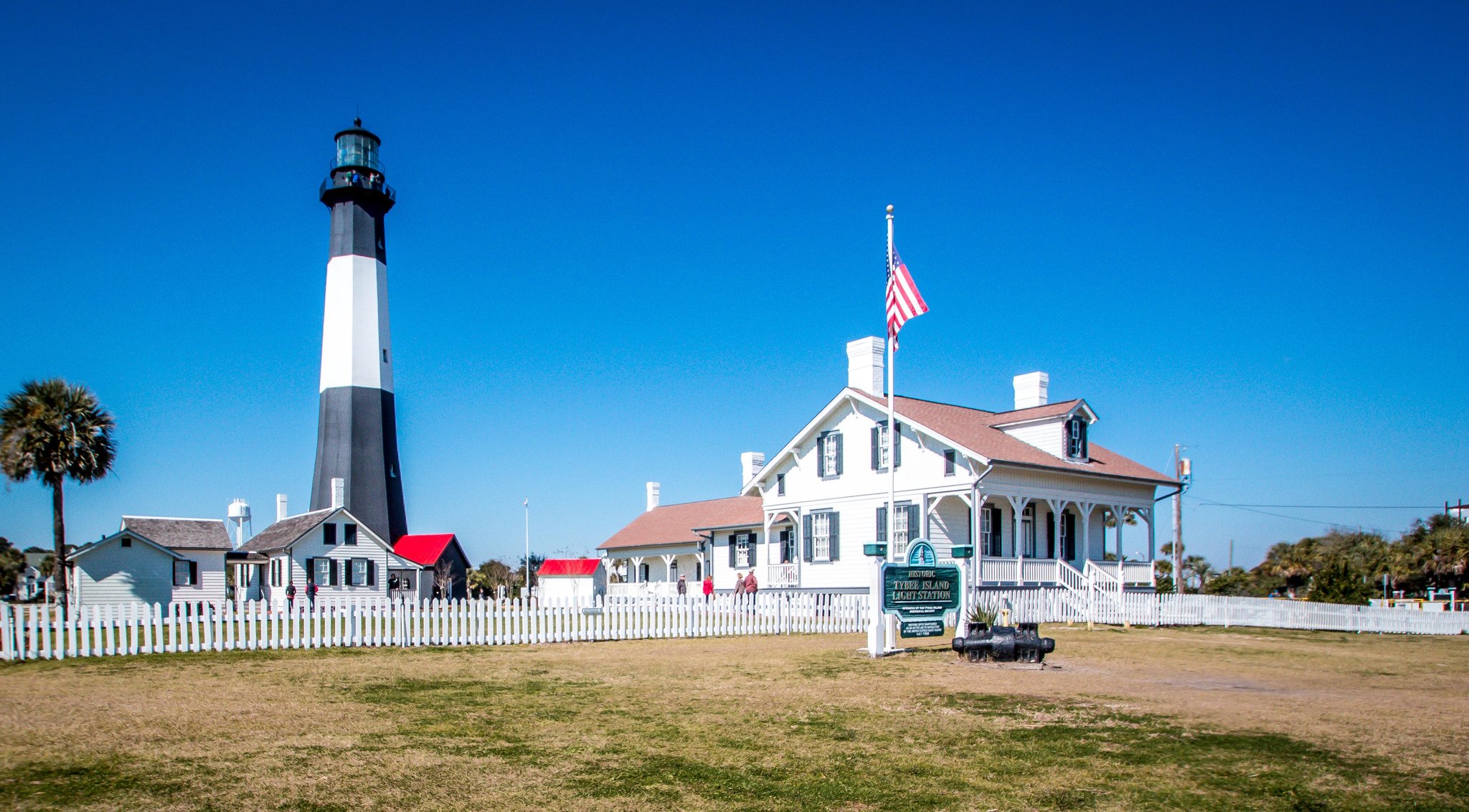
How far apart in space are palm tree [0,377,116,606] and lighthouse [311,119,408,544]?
12009 millimetres

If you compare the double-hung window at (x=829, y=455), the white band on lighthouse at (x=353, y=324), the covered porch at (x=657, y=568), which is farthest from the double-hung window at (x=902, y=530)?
the white band on lighthouse at (x=353, y=324)

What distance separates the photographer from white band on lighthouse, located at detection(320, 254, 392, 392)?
42.0 metres

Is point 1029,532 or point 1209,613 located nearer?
point 1209,613

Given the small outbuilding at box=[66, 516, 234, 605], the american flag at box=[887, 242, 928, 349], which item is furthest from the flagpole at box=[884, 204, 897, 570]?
the small outbuilding at box=[66, 516, 234, 605]

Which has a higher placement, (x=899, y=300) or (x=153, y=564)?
(x=899, y=300)

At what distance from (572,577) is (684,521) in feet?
35.8

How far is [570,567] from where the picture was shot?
178 ft

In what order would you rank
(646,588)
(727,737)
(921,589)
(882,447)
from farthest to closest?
(646,588) < (882,447) < (921,589) < (727,737)

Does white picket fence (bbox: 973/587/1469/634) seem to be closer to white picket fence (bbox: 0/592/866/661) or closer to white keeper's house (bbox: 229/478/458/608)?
white picket fence (bbox: 0/592/866/661)

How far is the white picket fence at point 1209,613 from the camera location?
2566 cm

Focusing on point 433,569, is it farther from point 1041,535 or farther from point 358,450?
point 1041,535

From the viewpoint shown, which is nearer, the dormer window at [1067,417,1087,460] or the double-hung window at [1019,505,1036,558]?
the dormer window at [1067,417,1087,460]

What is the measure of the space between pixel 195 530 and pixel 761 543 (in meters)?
23.5

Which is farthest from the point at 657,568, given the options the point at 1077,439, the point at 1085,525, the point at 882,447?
the point at 1077,439
